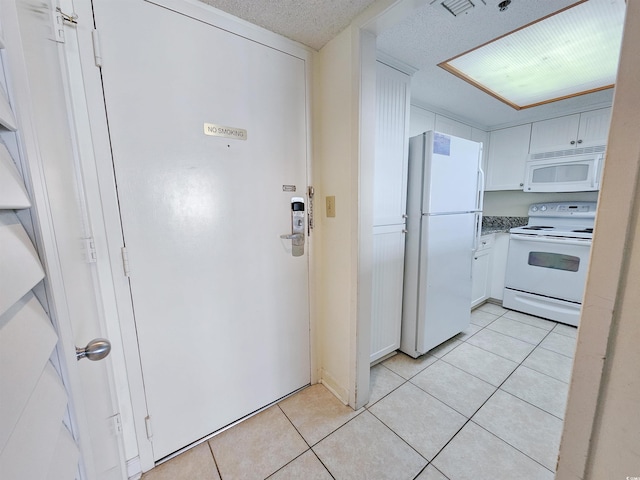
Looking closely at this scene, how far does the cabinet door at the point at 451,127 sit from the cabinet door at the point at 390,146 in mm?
984

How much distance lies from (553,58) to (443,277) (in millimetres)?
1789

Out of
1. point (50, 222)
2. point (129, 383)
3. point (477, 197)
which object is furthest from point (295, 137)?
point (477, 197)

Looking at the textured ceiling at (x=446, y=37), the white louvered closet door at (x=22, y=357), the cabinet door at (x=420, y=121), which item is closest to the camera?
the white louvered closet door at (x=22, y=357)

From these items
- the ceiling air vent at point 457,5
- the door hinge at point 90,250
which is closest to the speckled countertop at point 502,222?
the ceiling air vent at point 457,5

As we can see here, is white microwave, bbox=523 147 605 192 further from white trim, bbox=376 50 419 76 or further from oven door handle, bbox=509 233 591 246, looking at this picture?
white trim, bbox=376 50 419 76

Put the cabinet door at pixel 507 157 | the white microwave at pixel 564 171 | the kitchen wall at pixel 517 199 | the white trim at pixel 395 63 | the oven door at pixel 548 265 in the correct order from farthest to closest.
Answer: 1. the cabinet door at pixel 507 157
2. the kitchen wall at pixel 517 199
3. the white microwave at pixel 564 171
4. the oven door at pixel 548 265
5. the white trim at pixel 395 63

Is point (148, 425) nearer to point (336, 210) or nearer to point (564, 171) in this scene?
point (336, 210)

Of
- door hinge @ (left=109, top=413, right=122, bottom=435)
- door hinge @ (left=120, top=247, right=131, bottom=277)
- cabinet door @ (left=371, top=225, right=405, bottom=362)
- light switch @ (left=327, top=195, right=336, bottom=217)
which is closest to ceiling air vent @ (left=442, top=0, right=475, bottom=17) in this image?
light switch @ (left=327, top=195, right=336, bottom=217)

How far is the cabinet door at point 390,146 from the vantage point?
1683 millimetres

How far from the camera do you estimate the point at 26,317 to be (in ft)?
1.26

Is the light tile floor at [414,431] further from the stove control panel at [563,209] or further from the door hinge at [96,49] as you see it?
the door hinge at [96,49]

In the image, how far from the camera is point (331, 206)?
1.53m

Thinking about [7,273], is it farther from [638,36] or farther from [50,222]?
[638,36]

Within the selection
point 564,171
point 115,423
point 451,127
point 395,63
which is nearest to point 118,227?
point 115,423
